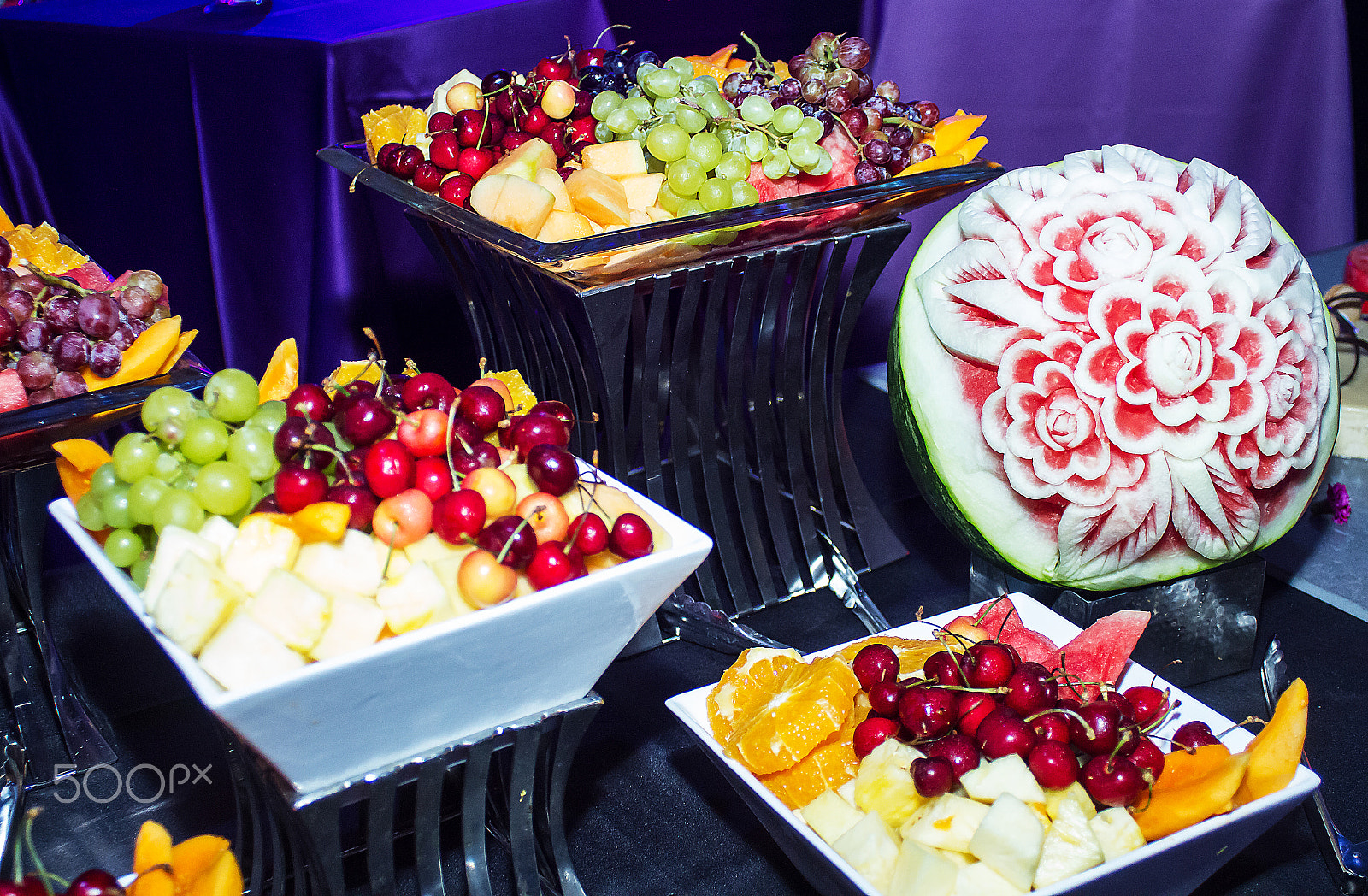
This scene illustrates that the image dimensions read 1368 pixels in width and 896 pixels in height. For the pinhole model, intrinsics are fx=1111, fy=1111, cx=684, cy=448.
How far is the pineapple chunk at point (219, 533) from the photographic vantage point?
2.18ft

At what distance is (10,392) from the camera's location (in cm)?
93

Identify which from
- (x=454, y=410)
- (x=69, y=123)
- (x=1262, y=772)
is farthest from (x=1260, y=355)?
(x=69, y=123)

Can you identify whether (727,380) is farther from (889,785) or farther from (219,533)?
(219,533)

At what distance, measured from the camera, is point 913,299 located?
3.61 feet

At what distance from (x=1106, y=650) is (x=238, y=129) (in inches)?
49.4

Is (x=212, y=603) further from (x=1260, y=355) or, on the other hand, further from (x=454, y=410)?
(x=1260, y=355)

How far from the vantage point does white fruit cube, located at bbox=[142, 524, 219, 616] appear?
629 mm

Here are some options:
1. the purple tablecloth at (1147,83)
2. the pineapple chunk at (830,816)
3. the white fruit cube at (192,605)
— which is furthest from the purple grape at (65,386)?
the purple tablecloth at (1147,83)

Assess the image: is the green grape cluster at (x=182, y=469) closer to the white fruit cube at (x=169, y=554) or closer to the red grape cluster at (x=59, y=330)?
the white fruit cube at (x=169, y=554)

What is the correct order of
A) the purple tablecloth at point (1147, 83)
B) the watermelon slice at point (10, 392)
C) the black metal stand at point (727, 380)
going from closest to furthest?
the watermelon slice at point (10, 392)
the black metal stand at point (727, 380)
the purple tablecloth at point (1147, 83)

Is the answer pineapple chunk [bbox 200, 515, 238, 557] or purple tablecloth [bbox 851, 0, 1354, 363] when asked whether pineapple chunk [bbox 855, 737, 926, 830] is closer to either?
pineapple chunk [bbox 200, 515, 238, 557]

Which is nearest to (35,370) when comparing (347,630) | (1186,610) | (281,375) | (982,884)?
(281,375)

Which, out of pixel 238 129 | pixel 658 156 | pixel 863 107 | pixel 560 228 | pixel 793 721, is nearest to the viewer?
pixel 793 721

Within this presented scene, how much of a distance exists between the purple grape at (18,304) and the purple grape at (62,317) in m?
0.02
